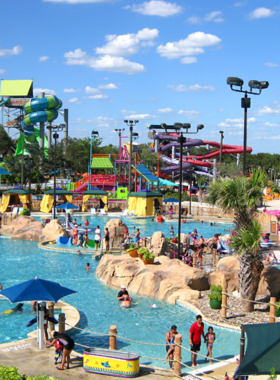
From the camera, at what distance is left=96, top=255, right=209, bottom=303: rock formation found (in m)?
15.1

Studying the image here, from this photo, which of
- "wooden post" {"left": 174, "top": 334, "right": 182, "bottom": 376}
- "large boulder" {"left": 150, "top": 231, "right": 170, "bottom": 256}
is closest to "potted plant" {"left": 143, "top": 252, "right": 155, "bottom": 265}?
"large boulder" {"left": 150, "top": 231, "right": 170, "bottom": 256}

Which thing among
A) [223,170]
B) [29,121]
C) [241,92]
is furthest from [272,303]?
[29,121]

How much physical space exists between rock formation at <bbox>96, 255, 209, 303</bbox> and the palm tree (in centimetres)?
216

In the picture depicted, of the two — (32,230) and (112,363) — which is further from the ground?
(32,230)

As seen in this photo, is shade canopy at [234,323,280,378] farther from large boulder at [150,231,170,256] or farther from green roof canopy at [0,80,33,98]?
green roof canopy at [0,80,33,98]

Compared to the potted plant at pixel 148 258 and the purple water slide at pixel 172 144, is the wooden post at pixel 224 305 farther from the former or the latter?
the purple water slide at pixel 172 144

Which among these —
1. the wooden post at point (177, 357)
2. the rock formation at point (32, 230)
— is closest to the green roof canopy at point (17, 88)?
the rock formation at point (32, 230)

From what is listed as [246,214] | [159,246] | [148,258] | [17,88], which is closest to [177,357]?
[246,214]

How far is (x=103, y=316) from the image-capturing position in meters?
13.5

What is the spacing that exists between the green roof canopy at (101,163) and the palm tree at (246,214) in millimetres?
37767

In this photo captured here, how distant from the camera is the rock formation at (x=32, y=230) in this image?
26719 millimetres

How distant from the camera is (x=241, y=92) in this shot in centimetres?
1630

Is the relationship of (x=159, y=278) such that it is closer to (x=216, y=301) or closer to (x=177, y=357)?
(x=216, y=301)

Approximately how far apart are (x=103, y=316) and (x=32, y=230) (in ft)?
50.0
